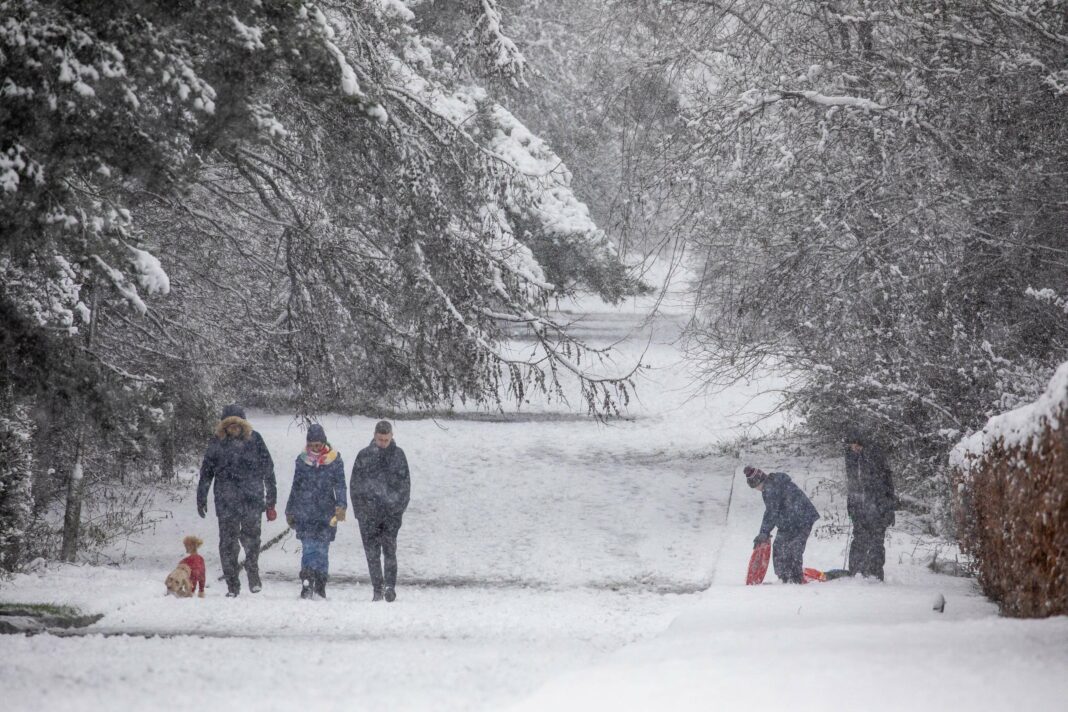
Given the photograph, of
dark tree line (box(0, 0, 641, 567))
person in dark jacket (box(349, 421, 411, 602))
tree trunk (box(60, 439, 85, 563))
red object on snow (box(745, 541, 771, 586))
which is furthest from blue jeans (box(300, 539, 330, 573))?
red object on snow (box(745, 541, 771, 586))

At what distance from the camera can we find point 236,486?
31.8 ft

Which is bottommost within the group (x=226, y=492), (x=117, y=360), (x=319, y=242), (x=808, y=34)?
(x=226, y=492)

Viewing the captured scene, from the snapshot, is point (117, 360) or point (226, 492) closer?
point (226, 492)

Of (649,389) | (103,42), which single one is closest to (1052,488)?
(103,42)

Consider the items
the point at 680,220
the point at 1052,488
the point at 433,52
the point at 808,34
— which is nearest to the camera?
the point at 1052,488

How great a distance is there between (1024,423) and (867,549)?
188 inches

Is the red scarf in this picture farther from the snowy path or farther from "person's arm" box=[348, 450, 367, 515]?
the snowy path

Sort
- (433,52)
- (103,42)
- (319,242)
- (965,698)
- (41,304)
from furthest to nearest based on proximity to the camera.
Answer: (433,52), (319,242), (41,304), (103,42), (965,698)

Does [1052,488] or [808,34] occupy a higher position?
[808,34]

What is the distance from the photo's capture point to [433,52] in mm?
20109

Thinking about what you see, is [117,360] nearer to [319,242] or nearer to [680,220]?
[319,242]

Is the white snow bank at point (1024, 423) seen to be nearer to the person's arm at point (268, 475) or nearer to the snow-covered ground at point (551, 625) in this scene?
the snow-covered ground at point (551, 625)

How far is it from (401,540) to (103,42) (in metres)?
8.92

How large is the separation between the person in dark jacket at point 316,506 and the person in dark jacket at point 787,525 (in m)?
3.87
